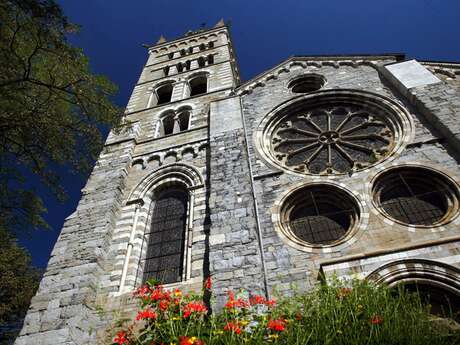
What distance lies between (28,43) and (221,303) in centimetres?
725

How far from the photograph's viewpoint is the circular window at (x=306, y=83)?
1325cm

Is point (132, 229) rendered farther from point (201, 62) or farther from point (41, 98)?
point (201, 62)

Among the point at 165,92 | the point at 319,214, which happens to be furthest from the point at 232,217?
the point at 165,92

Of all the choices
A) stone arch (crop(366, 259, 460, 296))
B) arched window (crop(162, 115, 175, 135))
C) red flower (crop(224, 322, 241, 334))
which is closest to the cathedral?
stone arch (crop(366, 259, 460, 296))

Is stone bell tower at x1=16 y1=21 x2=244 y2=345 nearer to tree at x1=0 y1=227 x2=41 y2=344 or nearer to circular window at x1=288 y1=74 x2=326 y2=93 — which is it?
circular window at x1=288 y1=74 x2=326 y2=93

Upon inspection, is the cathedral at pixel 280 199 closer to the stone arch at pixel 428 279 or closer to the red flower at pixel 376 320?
the stone arch at pixel 428 279

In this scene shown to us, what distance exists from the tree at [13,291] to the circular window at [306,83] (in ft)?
42.8

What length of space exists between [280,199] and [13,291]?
43.3 feet

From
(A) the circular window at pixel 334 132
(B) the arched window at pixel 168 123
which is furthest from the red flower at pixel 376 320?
(B) the arched window at pixel 168 123

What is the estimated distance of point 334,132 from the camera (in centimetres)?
1074

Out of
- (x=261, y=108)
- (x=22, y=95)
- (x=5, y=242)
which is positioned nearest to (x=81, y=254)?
(x=5, y=242)

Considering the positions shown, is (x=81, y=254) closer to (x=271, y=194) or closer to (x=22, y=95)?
(x=22, y=95)

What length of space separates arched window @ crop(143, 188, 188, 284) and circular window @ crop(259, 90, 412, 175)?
319cm

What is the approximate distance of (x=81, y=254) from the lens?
876 centimetres
